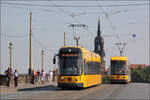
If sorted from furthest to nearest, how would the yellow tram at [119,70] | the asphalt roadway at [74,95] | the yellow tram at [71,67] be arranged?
1. the yellow tram at [119,70]
2. the yellow tram at [71,67]
3. the asphalt roadway at [74,95]

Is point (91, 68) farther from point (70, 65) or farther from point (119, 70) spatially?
point (119, 70)

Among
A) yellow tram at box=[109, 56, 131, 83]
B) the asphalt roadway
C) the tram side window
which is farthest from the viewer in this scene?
yellow tram at box=[109, 56, 131, 83]

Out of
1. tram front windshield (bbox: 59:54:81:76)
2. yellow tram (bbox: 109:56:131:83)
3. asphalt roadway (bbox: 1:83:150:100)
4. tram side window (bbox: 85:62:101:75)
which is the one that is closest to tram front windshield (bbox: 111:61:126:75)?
yellow tram (bbox: 109:56:131:83)

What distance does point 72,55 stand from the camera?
2831cm

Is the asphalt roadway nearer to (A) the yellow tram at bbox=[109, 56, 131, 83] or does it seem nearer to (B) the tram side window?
(B) the tram side window

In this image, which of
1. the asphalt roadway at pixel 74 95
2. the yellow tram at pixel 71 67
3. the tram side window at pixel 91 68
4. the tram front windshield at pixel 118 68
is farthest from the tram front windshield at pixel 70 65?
the tram front windshield at pixel 118 68

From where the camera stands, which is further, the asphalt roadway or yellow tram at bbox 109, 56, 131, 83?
yellow tram at bbox 109, 56, 131, 83

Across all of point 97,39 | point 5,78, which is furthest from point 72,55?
point 97,39

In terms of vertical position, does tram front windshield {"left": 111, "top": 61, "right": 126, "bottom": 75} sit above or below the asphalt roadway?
above

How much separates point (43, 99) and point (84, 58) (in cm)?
1044

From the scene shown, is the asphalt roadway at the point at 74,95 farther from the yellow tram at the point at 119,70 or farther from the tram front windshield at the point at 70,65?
the yellow tram at the point at 119,70

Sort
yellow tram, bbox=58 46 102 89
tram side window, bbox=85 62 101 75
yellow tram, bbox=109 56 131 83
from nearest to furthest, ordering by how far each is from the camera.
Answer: yellow tram, bbox=58 46 102 89 < tram side window, bbox=85 62 101 75 < yellow tram, bbox=109 56 131 83

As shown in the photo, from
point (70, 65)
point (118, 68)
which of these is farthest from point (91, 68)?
point (118, 68)

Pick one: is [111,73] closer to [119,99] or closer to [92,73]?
[92,73]
